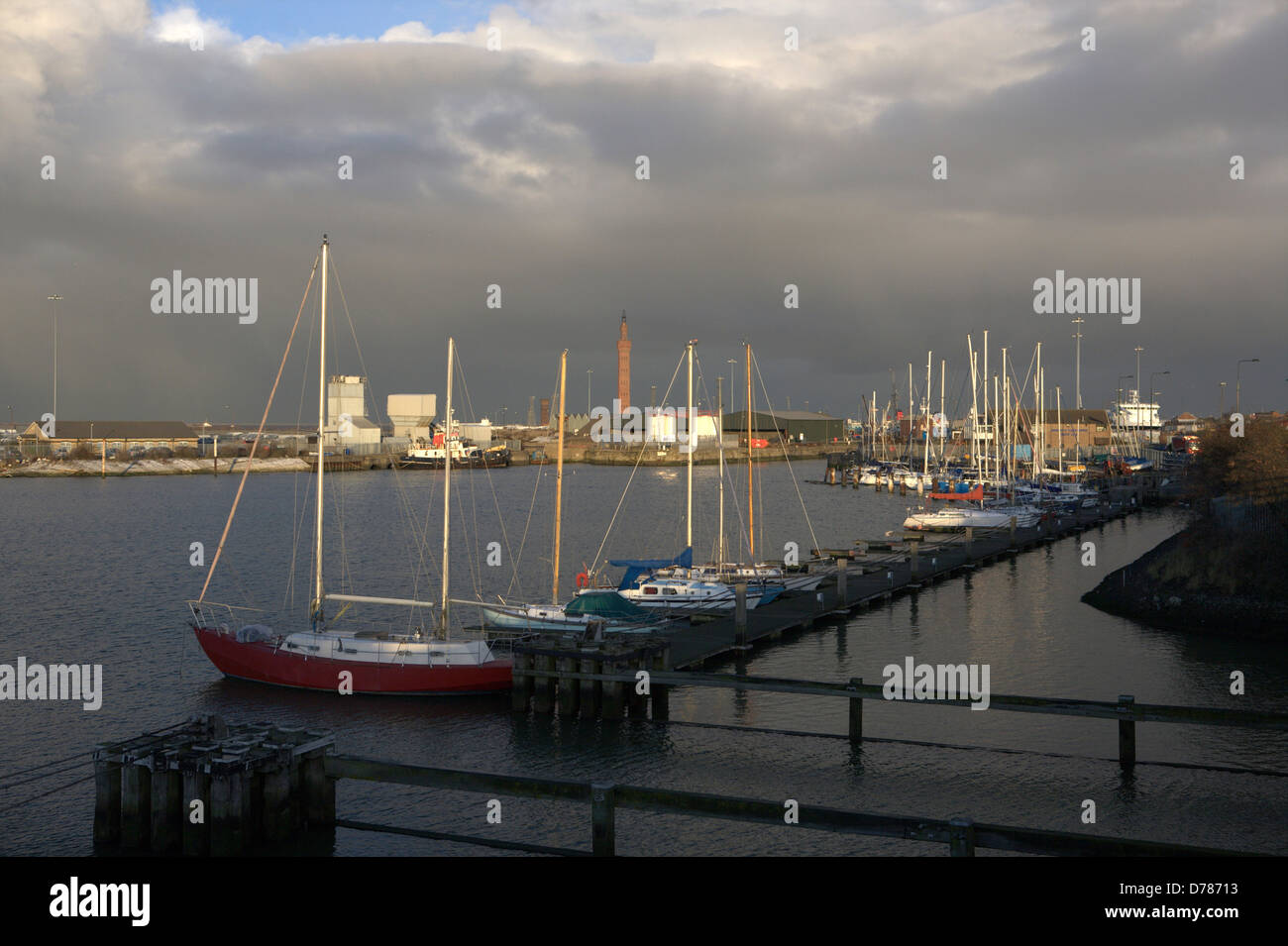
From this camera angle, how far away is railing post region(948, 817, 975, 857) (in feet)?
41.5

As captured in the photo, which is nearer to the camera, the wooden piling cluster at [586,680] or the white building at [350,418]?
the wooden piling cluster at [586,680]

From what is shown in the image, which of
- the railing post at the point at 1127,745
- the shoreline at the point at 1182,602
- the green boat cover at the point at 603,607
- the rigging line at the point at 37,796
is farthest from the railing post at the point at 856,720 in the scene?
the shoreline at the point at 1182,602

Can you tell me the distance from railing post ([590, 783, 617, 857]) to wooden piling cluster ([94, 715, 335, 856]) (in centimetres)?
519

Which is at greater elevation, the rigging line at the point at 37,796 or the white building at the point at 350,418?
the white building at the point at 350,418

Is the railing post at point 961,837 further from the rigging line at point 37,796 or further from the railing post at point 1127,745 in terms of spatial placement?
the rigging line at point 37,796

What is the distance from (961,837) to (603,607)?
21.2m

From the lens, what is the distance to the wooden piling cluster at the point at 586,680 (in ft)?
83.8

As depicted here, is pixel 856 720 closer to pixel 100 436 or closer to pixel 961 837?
pixel 961 837

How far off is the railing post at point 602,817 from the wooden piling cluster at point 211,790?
5185mm

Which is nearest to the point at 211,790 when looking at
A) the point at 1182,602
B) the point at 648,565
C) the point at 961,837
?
the point at 961,837

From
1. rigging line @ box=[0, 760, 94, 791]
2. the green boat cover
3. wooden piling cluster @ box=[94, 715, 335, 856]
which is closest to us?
wooden piling cluster @ box=[94, 715, 335, 856]

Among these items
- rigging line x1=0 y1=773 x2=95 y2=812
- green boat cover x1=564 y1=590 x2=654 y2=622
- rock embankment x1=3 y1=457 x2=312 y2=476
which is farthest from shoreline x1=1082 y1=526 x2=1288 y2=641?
rock embankment x1=3 y1=457 x2=312 y2=476

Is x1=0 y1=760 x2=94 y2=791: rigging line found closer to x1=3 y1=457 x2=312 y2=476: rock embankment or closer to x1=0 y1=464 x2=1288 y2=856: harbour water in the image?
x1=0 y1=464 x2=1288 y2=856: harbour water
